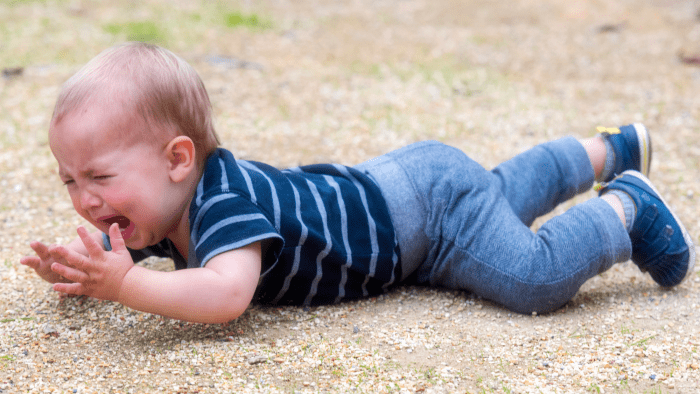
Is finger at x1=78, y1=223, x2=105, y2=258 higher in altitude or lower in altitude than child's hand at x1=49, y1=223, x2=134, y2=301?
higher

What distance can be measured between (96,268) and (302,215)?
2.09ft

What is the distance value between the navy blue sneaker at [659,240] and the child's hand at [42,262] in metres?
1.99

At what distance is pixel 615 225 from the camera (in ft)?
7.43

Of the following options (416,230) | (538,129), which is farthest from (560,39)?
(416,230)

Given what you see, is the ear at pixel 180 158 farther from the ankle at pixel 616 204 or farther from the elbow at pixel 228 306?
the ankle at pixel 616 204

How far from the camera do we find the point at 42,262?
83.2 inches

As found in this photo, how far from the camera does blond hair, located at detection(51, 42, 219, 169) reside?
6.04 feet

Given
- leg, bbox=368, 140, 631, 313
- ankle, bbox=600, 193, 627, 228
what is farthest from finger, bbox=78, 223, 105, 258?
ankle, bbox=600, 193, 627, 228

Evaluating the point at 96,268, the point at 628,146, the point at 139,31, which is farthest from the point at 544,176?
the point at 139,31

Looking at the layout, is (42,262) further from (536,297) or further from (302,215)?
(536,297)

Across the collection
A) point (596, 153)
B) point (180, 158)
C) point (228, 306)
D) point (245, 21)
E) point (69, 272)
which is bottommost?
point (228, 306)

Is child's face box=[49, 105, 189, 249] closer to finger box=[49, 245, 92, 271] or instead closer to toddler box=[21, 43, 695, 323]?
toddler box=[21, 43, 695, 323]

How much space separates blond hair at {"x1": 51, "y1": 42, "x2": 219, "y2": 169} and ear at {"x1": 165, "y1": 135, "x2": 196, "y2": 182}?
0.03m

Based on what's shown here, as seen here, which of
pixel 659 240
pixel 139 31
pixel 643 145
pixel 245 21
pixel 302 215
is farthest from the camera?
pixel 245 21
